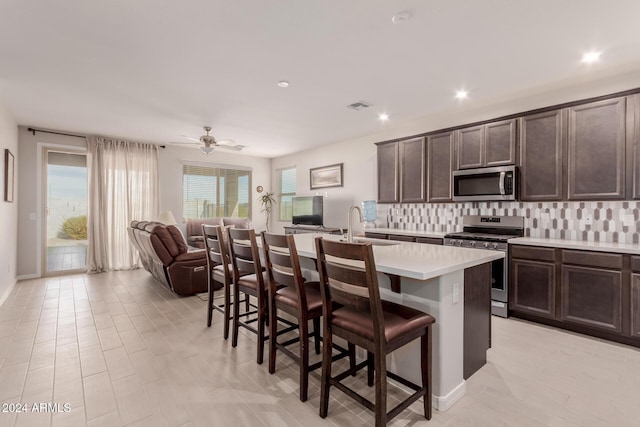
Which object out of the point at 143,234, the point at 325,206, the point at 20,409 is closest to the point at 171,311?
the point at 143,234

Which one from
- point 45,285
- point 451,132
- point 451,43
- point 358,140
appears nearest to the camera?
point 451,43

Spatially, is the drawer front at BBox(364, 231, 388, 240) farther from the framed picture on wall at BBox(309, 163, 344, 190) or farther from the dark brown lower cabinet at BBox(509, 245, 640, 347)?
the dark brown lower cabinet at BBox(509, 245, 640, 347)

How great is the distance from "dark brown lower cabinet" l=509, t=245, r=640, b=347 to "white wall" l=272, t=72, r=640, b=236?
1802mm

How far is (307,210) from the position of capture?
22.0 ft

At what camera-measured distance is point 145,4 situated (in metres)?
2.07

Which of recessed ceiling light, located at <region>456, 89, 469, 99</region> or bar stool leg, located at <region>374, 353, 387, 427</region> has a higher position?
recessed ceiling light, located at <region>456, 89, 469, 99</region>

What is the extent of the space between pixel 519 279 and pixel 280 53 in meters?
3.46

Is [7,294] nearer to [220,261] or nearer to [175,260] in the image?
[175,260]

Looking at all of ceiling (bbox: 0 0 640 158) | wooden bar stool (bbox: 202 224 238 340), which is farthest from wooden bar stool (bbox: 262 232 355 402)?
ceiling (bbox: 0 0 640 158)

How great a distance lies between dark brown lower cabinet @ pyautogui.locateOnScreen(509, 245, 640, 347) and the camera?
2766 millimetres

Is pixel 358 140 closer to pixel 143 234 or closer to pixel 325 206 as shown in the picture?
pixel 325 206

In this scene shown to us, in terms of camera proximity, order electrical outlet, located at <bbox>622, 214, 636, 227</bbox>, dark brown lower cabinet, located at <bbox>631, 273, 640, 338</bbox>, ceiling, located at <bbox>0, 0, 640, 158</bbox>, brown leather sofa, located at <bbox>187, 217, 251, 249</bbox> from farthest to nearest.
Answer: brown leather sofa, located at <bbox>187, 217, 251, 249</bbox>, electrical outlet, located at <bbox>622, 214, 636, 227</bbox>, dark brown lower cabinet, located at <bbox>631, 273, 640, 338</bbox>, ceiling, located at <bbox>0, 0, 640, 158</bbox>

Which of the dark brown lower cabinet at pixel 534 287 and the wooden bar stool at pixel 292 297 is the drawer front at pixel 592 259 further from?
the wooden bar stool at pixel 292 297

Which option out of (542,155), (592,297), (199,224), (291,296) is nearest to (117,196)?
(199,224)
